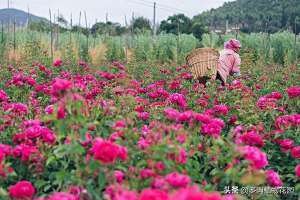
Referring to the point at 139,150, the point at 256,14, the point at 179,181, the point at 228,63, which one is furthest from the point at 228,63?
the point at 256,14

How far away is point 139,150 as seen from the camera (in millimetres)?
2336

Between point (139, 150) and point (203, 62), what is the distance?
4813 millimetres

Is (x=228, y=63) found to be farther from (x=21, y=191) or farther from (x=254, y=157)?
(x=21, y=191)

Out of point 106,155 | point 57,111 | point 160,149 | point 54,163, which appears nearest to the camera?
point 106,155

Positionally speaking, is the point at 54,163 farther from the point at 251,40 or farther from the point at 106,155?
the point at 251,40

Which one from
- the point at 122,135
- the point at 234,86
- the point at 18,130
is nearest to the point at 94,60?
the point at 234,86

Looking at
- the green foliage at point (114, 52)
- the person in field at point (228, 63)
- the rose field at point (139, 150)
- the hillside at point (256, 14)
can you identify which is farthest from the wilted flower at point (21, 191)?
the hillside at point (256, 14)

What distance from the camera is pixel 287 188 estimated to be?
323cm

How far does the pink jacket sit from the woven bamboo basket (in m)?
0.24

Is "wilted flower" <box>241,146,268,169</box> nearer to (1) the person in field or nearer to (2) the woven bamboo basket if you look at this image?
(2) the woven bamboo basket

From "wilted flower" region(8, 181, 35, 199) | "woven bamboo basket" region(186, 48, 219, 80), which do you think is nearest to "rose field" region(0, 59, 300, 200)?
"wilted flower" region(8, 181, 35, 199)

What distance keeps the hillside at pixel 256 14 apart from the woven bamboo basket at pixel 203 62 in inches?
727

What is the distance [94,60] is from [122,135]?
37.0 feet

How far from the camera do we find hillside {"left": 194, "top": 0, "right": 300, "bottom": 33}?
91.6ft
